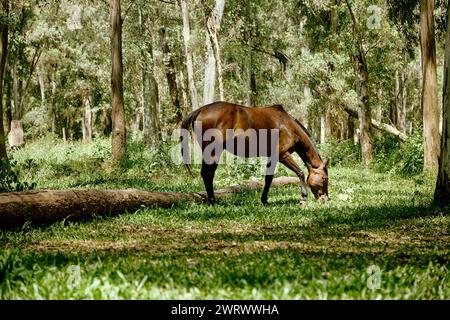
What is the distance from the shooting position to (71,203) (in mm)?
8188

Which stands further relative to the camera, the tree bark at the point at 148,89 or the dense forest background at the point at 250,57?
the tree bark at the point at 148,89

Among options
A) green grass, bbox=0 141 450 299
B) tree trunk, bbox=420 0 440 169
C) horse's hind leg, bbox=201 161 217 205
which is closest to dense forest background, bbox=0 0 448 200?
tree trunk, bbox=420 0 440 169

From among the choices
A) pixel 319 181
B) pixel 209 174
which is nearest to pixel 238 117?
pixel 209 174

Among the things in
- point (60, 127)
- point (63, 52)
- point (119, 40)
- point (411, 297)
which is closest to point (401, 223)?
point (411, 297)

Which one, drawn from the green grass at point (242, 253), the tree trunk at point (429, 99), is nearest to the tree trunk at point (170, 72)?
the tree trunk at point (429, 99)

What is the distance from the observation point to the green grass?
395cm

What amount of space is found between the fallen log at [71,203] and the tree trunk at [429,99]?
10.3 meters

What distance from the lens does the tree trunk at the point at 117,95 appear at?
65.9ft

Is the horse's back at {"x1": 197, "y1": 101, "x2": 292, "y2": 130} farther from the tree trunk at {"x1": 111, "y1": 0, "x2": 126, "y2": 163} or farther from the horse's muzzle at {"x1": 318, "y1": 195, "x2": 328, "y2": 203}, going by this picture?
the tree trunk at {"x1": 111, "y1": 0, "x2": 126, "y2": 163}

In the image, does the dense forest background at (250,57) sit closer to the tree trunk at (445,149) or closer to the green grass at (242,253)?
the tree trunk at (445,149)

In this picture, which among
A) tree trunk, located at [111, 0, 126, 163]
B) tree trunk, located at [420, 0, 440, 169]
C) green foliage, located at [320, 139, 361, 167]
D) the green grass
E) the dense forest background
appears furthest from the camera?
green foliage, located at [320, 139, 361, 167]

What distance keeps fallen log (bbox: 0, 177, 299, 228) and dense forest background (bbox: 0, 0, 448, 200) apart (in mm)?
7629

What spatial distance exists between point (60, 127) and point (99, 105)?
49.4 ft
